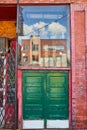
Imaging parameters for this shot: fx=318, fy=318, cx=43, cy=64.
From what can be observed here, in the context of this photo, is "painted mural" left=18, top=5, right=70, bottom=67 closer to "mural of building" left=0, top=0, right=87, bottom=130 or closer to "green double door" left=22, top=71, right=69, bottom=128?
"mural of building" left=0, top=0, right=87, bottom=130

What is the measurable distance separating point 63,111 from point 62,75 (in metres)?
1.30

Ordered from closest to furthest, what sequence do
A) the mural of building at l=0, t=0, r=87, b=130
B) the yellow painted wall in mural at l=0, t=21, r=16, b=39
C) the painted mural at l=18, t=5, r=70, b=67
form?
the mural of building at l=0, t=0, r=87, b=130, the painted mural at l=18, t=5, r=70, b=67, the yellow painted wall in mural at l=0, t=21, r=16, b=39

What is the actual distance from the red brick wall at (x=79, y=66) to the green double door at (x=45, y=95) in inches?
14.3

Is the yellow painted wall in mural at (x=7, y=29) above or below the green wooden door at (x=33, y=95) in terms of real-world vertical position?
above

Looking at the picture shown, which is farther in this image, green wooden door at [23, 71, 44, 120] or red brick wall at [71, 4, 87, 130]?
green wooden door at [23, 71, 44, 120]

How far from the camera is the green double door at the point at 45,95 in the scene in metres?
11.4

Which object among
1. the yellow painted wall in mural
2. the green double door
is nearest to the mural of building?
the green double door

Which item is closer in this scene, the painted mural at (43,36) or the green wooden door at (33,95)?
the green wooden door at (33,95)

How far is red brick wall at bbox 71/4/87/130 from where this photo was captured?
442 inches

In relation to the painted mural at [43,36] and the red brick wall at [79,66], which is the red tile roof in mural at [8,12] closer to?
the painted mural at [43,36]

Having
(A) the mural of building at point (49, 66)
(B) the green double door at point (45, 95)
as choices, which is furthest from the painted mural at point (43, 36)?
(B) the green double door at point (45, 95)

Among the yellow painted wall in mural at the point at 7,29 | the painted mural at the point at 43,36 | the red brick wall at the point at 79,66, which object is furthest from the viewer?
the yellow painted wall in mural at the point at 7,29

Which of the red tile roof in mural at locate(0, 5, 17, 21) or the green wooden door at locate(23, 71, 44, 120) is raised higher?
the red tile roof in mural at locate(0, 5, 17, 21)

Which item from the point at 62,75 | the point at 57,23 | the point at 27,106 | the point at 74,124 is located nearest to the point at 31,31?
the point at 57,23
